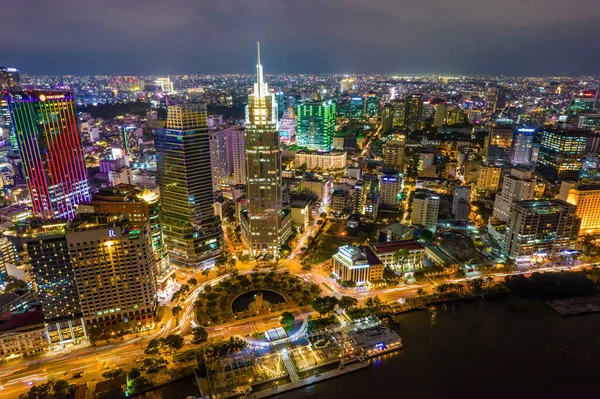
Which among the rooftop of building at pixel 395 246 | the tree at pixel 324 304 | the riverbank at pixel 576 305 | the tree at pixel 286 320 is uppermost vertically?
the rooftop of building at pixel 395 246

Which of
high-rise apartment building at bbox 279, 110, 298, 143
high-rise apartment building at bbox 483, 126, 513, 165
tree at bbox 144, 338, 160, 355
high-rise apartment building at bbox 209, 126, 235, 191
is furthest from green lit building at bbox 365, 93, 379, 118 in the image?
tree at bbox 144, 338, 160, 355

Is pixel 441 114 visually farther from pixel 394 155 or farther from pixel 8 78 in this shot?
pixel 8 78

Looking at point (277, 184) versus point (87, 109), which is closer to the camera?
point (277, 184)

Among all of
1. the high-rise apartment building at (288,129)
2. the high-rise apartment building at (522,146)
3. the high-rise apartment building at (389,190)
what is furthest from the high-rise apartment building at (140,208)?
the high-rise apartment building at (522,146)

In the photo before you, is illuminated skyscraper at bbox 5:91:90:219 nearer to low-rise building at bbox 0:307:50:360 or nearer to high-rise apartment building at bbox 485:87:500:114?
low-rise building at bbox 0:307:50:360

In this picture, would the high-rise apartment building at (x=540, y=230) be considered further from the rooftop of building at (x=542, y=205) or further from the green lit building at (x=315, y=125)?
the green lit building at (x=315, y=125)

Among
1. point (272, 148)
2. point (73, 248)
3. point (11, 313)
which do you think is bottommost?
point (11, 313)

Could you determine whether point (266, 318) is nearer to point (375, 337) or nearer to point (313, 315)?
point (313, 315)

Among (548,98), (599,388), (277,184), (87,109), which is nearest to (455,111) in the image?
(548,98)
